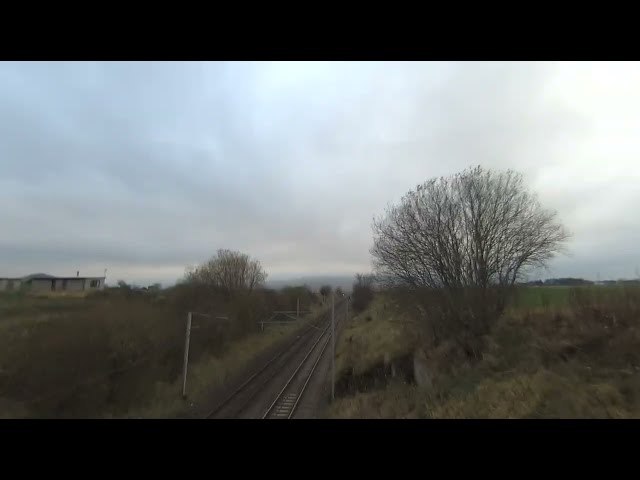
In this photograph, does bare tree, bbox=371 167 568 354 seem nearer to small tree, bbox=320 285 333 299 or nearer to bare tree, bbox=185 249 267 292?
bare tree, bbox=185 249 267 292

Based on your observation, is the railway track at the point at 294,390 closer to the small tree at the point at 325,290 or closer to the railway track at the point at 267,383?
the railway track at the point at 267,383

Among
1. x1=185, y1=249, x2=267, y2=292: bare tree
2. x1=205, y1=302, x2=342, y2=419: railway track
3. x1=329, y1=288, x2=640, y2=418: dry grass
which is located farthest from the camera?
x1=185, y1=249, x2=267, y2=292: bare tree

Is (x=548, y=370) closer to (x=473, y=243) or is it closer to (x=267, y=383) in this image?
(x=473, y=243)

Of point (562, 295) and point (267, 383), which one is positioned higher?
point (562, 295)

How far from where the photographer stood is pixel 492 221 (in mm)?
15461

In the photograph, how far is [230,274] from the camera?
48219 mm

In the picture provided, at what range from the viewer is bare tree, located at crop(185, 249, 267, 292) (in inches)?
1563

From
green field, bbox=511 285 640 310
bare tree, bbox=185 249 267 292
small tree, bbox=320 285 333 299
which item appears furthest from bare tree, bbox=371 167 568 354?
small tree, bbox=320 285 333 299

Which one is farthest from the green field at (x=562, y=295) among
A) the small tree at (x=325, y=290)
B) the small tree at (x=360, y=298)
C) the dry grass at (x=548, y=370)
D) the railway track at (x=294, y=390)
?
the small tree at (x=325, y=290)

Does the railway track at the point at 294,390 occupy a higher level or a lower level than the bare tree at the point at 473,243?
lower

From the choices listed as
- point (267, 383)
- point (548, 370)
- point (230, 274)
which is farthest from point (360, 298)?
point (548, 370)

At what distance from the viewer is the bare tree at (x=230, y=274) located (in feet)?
130

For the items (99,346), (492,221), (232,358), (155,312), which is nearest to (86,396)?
(99,346)
